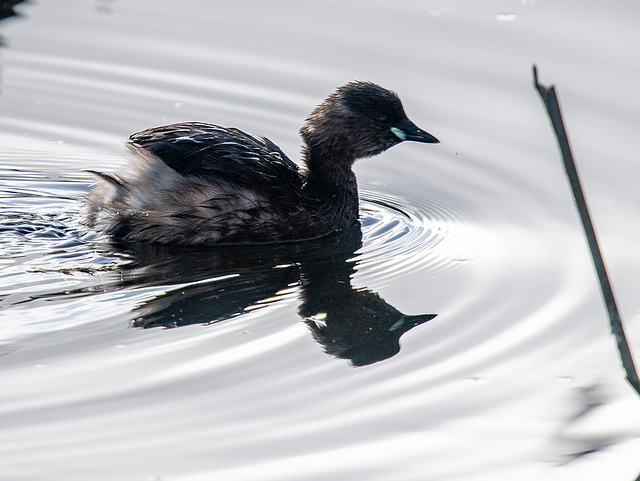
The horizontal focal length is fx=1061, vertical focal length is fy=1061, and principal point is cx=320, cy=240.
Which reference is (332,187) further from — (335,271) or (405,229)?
(335,271)

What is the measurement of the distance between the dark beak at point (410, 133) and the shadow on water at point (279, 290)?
0.87 m

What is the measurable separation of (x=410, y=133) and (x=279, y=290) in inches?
76.6

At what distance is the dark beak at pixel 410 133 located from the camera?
7.43m

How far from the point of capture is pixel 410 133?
746 cm

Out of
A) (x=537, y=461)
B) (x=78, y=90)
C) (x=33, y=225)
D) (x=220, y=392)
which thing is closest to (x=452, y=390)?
(x=537, y=461)

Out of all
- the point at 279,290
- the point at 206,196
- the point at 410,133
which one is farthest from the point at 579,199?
the point at 410,133

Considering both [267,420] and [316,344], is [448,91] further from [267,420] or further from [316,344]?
[267,420]

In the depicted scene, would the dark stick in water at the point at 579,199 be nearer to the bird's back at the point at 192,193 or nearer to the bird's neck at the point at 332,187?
the bird's back at the point at 192,193

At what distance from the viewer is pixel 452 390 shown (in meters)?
4.85

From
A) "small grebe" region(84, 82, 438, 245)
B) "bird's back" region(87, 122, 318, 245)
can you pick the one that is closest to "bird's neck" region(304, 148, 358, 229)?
"small grebe" region(84, 82, 438, 245)

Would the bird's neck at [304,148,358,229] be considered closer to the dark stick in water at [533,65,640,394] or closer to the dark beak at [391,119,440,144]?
the dark beak at [391,119,440,144]

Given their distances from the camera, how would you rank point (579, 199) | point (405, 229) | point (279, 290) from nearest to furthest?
point (579, 199), point (279, 290), point (405, 229)

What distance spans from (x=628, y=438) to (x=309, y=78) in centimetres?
522

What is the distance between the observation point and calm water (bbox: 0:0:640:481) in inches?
172
